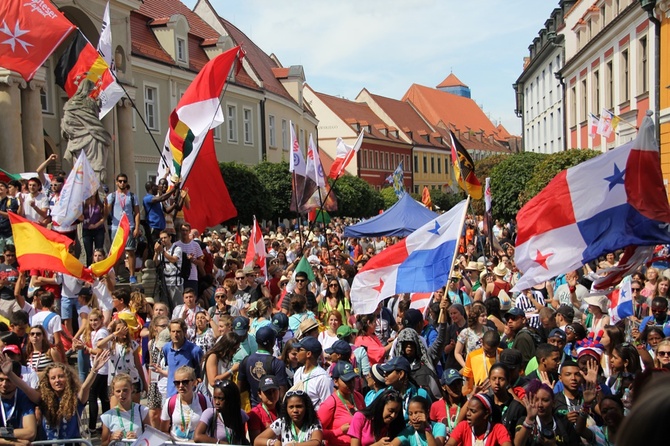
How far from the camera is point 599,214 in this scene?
22.7ft

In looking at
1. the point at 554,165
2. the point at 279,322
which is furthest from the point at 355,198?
the point at 279,322

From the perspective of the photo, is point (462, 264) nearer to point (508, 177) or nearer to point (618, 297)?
point (618, 297)

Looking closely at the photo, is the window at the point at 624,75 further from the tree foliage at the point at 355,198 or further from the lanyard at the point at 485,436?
the lanyard at the point at 485,436

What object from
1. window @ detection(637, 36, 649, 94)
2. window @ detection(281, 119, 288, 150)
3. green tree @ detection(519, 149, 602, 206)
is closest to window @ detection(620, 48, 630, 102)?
window @ detection(637, 36, 649, 94)

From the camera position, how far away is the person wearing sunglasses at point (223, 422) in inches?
228

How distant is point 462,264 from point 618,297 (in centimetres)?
406

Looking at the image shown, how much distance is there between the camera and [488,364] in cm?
688

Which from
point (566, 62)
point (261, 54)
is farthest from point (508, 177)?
point (261, 54)

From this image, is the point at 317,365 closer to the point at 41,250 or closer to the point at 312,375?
the point at 312,375

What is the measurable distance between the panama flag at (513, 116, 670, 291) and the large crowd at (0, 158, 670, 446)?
686 mm

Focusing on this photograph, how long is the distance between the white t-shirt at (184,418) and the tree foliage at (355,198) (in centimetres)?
3758

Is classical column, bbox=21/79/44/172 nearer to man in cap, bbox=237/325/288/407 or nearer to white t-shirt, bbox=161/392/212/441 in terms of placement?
man in cap, bbox=237/325/288/407

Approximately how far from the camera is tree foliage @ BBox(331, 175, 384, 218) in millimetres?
45944

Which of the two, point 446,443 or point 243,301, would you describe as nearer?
point 446,443
